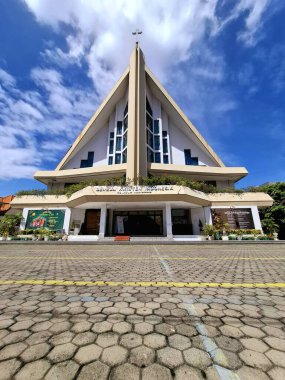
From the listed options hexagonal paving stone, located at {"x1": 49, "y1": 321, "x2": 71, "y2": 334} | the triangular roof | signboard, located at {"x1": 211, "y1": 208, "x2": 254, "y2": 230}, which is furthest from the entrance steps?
hexagonal paving stone, located at {"x1": 49, "y1": 321, "x2": 71, "y2": 334}

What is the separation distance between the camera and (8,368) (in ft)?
4.61

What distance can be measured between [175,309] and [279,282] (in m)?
2.48

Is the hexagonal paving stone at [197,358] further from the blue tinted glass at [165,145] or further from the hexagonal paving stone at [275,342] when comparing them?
the blue tinted glass at [165,145]

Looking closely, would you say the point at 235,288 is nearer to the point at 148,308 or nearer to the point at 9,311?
the point at 148,308

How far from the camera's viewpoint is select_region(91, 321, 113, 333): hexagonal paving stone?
6.28 ft

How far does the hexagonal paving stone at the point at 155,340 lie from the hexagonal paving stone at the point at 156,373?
0.25 meters

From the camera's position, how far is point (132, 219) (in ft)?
77.9

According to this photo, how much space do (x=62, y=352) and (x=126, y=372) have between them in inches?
22.4

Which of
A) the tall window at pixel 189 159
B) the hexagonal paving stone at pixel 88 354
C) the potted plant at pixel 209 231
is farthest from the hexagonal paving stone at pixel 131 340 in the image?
the tall window at pixel 189 159

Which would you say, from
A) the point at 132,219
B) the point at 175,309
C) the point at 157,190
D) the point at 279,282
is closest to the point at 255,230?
the point at 157,190

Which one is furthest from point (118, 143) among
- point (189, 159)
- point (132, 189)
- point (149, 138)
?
point (132, 189)

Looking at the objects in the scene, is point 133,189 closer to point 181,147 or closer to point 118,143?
point 118,143

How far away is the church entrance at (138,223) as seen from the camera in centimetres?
2347

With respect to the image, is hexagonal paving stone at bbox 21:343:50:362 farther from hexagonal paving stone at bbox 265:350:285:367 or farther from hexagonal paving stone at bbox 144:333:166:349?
hexagonal paving stone at bbox 265:350:285:367
